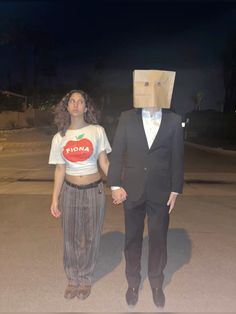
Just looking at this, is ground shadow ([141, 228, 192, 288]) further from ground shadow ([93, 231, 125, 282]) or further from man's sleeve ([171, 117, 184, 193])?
man's sleeve ([171, 117, 184, 193])

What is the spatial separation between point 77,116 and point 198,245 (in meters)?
3.07

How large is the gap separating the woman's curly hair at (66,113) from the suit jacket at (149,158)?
42 cm

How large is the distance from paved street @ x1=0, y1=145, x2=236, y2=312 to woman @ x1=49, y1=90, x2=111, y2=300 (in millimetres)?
324

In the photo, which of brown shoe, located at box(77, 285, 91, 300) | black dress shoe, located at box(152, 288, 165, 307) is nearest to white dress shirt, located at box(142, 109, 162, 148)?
black dress shoe, located at box(152, 288, 165, 307)

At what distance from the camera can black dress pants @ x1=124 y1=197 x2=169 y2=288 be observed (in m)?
4.63

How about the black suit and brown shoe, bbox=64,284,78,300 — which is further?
brown shoe, bbox=64,284,78,300

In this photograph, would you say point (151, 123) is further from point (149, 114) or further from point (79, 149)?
point (79, 149)

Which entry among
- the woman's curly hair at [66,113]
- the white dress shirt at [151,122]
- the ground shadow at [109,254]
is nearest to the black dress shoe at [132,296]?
the ground shadow at [109,254]

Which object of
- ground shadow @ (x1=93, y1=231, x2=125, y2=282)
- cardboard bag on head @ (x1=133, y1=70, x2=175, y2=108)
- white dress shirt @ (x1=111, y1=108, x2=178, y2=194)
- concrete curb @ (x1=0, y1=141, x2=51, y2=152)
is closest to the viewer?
cardboard bag on head @ (x1=133, y1=70, x2=175, y2=108)

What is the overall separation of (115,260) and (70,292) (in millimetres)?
1430

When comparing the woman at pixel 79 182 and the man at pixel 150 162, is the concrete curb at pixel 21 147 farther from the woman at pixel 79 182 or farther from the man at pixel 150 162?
the man at pixel 150 162

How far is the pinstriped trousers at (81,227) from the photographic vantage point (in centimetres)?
486

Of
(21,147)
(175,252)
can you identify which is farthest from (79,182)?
(21,147)

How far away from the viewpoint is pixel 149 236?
15.4 feet
